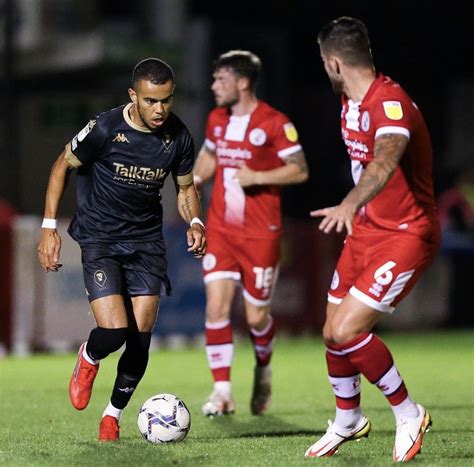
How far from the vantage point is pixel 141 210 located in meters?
7.75

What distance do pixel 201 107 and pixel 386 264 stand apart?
1486 cm

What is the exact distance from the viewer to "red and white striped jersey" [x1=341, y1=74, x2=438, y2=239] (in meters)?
6.88

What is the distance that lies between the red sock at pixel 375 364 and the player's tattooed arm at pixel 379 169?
0.92 metres

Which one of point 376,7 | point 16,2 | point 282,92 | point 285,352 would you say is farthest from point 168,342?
point 376,7

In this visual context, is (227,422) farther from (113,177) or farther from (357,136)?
→ (357,136)

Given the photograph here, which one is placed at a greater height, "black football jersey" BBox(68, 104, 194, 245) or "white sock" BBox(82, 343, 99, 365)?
"black football jersey" BBox(68, 104, 194, 245)

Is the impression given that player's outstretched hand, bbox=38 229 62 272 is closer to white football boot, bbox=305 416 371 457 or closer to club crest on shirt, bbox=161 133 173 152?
club crest on shirt, bbox=161 133 173 152

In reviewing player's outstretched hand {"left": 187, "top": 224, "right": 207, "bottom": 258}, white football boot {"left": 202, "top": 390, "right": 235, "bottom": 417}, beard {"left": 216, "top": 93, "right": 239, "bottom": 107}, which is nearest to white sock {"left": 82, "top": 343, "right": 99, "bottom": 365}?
player's outstretched hand {"left": 187, "top": 224, "right": 207, "bottom": 258}

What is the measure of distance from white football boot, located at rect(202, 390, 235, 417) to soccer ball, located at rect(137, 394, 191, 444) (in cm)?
175

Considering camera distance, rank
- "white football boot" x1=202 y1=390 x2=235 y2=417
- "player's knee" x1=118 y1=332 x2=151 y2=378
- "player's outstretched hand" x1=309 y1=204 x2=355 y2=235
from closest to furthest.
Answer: "player's outstretched hand" x1=309 y1=204 x2=355 y2=235 → "player's knee" x1=118 y1=332 x2=151 y2=378 → "white football boot" x1=202 y1=390 x2=235 y2=417

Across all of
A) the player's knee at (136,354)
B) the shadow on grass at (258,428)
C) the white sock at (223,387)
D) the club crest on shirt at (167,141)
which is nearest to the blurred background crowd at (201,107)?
the white sock at (223,387)

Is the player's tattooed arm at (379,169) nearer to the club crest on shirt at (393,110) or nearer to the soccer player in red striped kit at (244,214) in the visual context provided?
the club crest on shirt at (393,110)

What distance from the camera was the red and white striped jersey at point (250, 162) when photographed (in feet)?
31.9

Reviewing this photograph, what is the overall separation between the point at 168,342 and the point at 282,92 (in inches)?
257
